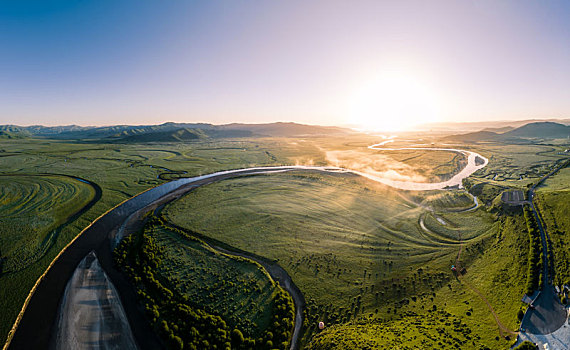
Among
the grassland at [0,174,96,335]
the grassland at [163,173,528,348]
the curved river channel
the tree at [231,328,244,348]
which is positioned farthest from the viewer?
the grassland at [0,174,96,335]

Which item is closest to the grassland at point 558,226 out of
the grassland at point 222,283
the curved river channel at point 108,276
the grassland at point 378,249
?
the grassland at point 378,249

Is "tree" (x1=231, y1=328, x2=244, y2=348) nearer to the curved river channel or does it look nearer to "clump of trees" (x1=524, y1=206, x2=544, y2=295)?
the curved river channel

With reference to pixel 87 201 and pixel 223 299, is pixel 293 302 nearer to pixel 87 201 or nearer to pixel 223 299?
pixel 223 299

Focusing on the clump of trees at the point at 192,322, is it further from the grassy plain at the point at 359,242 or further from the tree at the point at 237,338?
the grassy plain at the point at 359,242

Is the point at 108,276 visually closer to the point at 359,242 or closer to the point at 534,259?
the point at 359,242

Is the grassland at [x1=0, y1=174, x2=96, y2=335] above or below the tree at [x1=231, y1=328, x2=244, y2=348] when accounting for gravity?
above

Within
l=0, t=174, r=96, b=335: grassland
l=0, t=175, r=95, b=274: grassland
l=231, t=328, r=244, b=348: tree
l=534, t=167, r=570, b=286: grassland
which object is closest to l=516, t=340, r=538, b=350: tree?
l=534, t=167, r=570, b=286: grassland

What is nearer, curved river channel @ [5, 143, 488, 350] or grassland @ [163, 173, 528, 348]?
curved river channel @ [5, 143, 488, 350]

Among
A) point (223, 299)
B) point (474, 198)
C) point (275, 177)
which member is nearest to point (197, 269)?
point (223, 299)
